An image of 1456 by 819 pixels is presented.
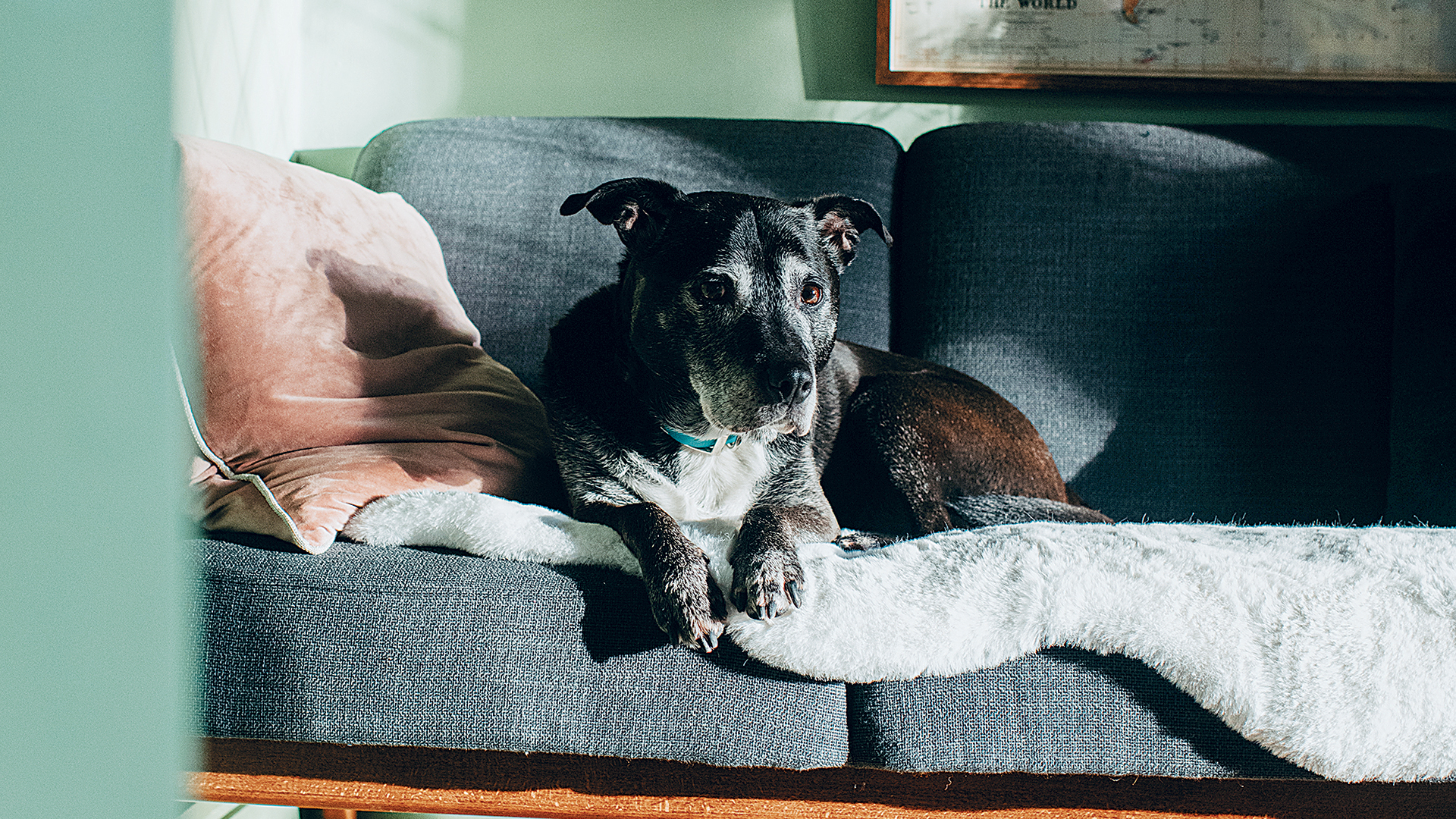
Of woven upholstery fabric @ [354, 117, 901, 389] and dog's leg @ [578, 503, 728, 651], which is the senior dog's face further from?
woven upholstery fabric @ [354, 117, 901, 389]

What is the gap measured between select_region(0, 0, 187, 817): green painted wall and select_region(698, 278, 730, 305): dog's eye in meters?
1.22

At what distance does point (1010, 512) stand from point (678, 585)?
0.63 meters

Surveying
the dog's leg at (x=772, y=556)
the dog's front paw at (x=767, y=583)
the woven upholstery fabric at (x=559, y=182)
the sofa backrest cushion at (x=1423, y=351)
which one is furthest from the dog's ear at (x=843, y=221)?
the sofa backrest cushion at (x=1423, y=351)

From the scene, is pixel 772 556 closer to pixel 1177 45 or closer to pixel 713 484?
pixel 713 484

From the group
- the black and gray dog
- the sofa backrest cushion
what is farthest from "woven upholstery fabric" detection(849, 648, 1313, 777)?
the sofa backrest cushion

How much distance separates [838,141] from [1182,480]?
1073 millimetres

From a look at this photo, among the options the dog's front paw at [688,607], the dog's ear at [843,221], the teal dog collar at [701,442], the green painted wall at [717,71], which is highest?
the green painted wall at [717,71]

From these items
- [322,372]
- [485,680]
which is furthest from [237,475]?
[485,680]

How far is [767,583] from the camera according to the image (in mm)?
1029

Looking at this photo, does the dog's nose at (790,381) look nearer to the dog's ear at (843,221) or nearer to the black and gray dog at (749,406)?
the black and gray dog at (749,406)

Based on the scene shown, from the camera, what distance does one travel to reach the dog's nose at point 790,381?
4.09ft

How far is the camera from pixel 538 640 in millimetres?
1029

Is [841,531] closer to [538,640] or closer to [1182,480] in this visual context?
[538,640]

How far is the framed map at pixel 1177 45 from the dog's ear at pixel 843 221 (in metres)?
0.86
